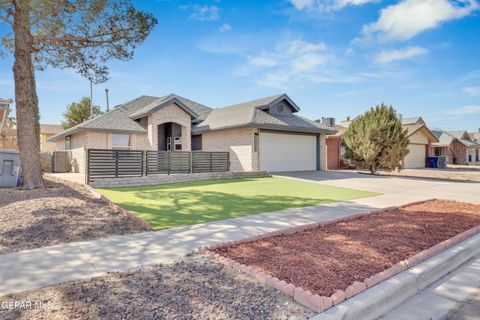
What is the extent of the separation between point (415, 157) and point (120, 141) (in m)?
28.0

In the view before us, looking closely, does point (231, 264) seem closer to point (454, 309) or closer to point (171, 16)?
point (454, 309)

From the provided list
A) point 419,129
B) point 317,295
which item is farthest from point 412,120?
point 317,295

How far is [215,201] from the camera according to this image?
8.80 meters

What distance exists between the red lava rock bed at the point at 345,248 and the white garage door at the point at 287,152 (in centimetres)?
1112

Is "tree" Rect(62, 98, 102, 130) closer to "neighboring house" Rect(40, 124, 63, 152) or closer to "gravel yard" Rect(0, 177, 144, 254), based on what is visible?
"neighboring house" Rect(40, 124, 63, 152)

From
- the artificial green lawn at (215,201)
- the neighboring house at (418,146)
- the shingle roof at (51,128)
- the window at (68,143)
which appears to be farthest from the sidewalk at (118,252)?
the shingle roof at (51,128)

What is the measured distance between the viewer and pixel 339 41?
1482cm

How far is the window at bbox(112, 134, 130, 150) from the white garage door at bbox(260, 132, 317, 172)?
29.6 feet

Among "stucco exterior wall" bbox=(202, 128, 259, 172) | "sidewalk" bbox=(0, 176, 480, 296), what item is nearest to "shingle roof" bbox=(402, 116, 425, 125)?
"stucco exterior wall" bbox=(202, 128, 259, 172)

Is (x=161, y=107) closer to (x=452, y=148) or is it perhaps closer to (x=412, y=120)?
(x=412, y=120)

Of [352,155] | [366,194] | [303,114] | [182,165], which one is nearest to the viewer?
[366,194]

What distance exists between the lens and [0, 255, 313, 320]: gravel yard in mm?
2652

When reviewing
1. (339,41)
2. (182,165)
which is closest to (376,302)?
(182,165)

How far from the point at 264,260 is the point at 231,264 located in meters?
0.48
